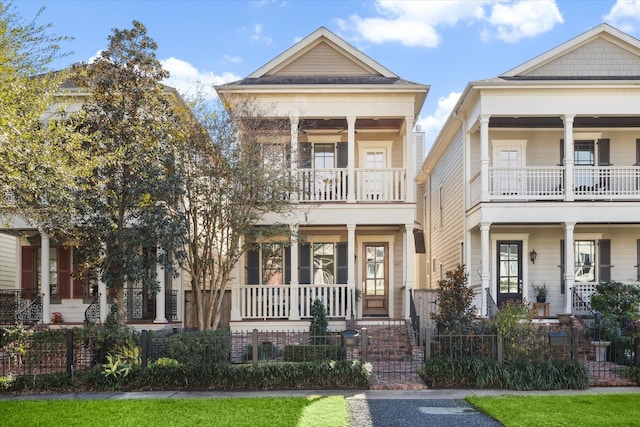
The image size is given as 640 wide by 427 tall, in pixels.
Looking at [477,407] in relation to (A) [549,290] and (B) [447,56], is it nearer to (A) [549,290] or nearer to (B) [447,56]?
(A) [549,290]

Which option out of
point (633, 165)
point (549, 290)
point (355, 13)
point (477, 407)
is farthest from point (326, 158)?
point (477, 407)

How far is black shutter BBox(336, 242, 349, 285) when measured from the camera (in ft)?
61.2

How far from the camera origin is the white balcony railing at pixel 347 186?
16.8 meters

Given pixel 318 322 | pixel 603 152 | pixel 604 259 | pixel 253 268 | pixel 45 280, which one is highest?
pixel 603 152

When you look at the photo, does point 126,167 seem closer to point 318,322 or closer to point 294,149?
→ point 294,149

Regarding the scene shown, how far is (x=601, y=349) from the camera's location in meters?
13.5

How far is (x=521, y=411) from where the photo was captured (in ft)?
30.2

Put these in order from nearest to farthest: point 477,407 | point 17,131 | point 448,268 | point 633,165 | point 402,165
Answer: point 17,131, point 477,407, point 633,165, point 402,165, point 448,268

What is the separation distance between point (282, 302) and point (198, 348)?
483 centimetres

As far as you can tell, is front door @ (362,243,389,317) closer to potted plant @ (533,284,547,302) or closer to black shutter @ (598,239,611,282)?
potted plant @ (533,284,547,302)

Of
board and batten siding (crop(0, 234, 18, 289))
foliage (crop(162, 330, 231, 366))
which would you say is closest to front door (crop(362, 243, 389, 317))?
foliage (crop(162, 330, 231, 366))

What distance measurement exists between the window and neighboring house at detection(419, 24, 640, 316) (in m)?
0.03

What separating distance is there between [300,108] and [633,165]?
986 cm

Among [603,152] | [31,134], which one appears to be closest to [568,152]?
[603,152]
